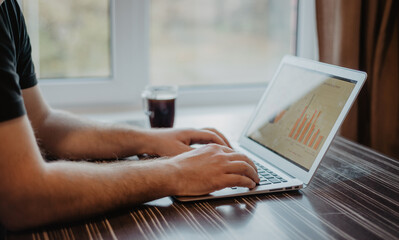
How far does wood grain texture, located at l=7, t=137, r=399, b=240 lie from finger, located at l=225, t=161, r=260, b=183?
0.05 meters

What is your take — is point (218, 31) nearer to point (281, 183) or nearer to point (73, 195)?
point (281, 183)

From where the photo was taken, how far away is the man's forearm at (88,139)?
121 centimetres

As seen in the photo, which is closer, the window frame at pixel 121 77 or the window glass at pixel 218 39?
the window frame at pixel 121 77

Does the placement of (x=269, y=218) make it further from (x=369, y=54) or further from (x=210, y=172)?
(x=369, y=54)

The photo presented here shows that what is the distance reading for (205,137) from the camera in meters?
1.20

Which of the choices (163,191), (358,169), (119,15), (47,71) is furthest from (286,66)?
(47,71)

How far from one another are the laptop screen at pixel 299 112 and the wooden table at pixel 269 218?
9 cm

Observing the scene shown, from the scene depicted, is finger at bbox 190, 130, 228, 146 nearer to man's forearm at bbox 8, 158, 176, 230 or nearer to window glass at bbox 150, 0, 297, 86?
man's forearm at bbox 8, 158, 176, 230

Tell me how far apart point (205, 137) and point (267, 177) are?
21cm

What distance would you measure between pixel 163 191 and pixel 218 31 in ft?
4.09

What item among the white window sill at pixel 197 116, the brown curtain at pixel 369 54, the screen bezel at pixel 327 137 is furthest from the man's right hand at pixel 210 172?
the brown curtain at pixel 369 54

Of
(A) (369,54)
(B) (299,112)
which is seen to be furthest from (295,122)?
(A) (369,54)

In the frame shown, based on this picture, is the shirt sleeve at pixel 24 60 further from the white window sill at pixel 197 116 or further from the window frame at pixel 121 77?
the window frame at pixel 121 77

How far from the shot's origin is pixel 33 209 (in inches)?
32.8
